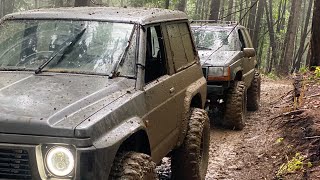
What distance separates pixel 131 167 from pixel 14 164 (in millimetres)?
874

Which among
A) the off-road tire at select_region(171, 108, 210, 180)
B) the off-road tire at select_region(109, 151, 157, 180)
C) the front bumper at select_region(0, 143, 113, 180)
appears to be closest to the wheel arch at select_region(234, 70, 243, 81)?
the off-road tire at select_region(171, 108, 210, 180)

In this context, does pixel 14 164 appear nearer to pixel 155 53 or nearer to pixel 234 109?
pixel 155 53

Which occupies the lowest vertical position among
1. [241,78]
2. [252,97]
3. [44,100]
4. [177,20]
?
[252,97]

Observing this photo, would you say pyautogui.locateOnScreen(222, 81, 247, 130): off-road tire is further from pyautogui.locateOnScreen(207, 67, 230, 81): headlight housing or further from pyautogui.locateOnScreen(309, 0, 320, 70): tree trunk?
pyautogui.locateOnScreen(309, 0, 320, 70): tree trunk

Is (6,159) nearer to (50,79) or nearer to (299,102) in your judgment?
(50,79)

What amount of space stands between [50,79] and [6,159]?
1.10 m

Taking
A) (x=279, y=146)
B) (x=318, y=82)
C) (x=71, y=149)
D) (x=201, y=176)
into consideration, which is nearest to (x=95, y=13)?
(x=71, y=149)

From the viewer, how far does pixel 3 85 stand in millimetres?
3697

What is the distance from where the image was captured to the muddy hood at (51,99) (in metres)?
2.93


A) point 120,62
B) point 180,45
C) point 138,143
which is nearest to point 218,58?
point 180,45

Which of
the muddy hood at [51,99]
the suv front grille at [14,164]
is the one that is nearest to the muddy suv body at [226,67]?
the muddy hood at [51,99]

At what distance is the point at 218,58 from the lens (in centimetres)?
926

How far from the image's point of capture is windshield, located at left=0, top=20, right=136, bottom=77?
13.6 ft

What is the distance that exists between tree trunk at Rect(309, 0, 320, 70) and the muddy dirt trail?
1844mm
